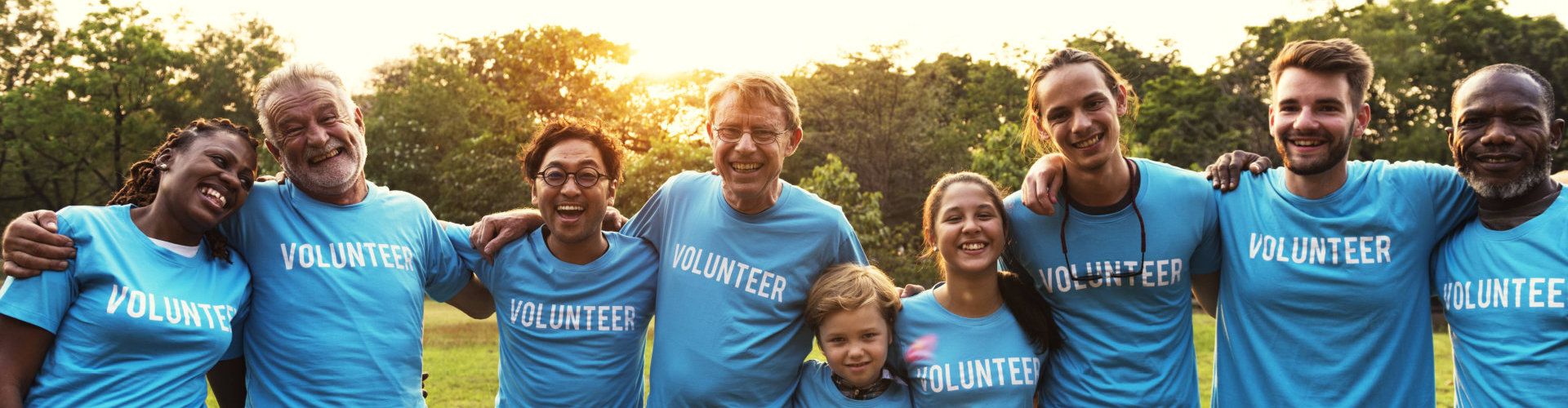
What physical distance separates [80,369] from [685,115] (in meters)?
27.9

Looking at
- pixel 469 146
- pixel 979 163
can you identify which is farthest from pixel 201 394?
pixel 469 146

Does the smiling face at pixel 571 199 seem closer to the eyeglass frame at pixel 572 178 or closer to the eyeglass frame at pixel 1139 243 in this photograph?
the eyeglass frame at pixel 572 178

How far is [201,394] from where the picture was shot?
3777 mm

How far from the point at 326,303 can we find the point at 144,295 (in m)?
0.63

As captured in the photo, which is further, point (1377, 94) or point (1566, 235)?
point (1377, 94)

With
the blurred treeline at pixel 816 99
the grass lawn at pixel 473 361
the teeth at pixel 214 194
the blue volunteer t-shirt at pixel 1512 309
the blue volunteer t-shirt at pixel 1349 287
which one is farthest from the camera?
the blurred treeline at pixel 816 99

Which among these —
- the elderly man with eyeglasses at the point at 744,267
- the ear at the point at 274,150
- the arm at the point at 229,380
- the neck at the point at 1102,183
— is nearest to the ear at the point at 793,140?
the elderly man with eyeglasses at the point at 744,267

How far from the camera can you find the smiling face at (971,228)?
4.09 metres

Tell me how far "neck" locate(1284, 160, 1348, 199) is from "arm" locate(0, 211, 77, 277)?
4.85 m

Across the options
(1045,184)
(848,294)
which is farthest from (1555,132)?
(848,294)

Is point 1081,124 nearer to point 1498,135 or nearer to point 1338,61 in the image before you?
point 1338,61

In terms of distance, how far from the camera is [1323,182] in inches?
160

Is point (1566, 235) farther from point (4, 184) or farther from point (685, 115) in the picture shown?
point (4, 184)

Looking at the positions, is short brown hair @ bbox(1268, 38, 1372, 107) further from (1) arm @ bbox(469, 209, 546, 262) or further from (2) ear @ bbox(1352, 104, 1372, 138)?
(1) arm @ bbox(469, 209, 546, 262)
